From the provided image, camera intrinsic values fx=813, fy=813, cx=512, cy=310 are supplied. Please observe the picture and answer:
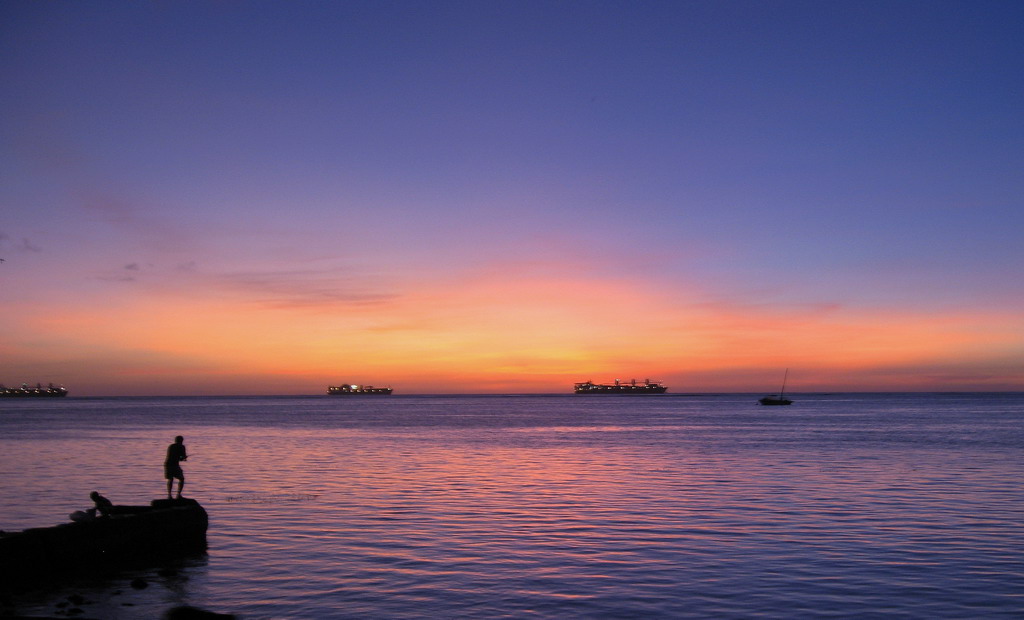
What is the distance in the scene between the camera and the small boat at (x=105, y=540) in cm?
1934

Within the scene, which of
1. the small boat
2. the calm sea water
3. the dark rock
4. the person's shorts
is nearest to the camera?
the dark rock

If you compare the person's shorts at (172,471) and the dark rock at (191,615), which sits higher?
the person's shorts at (172,471)

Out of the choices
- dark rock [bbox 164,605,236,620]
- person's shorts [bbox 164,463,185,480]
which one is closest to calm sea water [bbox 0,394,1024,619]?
dark rock [bbox 164,605,236,620]

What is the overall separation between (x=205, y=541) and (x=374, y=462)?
88.9ft

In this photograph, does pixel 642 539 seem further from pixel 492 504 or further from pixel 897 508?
pixel 897 508

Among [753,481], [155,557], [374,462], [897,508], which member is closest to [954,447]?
[753,481]

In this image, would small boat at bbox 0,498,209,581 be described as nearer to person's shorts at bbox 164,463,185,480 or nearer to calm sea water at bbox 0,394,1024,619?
calm sea water at bbox 0,394,1024,619

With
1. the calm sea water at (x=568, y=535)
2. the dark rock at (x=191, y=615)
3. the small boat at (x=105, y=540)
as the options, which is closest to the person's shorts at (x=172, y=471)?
the calm sea water at (x=568, y=535)

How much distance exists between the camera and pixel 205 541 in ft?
78.5

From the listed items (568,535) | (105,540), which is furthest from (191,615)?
(568,535)

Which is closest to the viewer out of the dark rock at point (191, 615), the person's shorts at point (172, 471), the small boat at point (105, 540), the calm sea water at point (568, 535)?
the dark rock at point (191, 615)

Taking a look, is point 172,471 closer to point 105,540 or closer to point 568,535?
point 105,540

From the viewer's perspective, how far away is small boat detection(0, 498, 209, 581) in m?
19.3

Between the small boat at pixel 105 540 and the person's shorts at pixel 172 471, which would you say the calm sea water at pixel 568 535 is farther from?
the person's shorts at pixel 172 471
